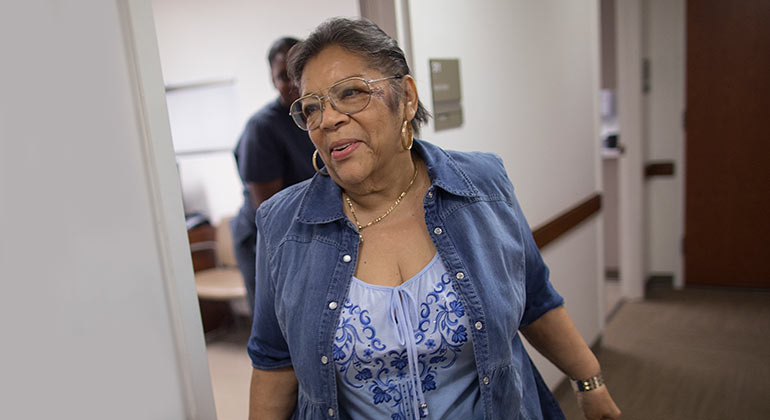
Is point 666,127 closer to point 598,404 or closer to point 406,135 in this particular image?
point 598,404

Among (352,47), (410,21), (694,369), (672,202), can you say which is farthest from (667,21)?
(352,47)

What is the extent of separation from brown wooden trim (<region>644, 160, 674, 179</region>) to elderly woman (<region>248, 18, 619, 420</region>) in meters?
3.20

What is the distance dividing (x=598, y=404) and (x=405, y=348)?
63 centimetres

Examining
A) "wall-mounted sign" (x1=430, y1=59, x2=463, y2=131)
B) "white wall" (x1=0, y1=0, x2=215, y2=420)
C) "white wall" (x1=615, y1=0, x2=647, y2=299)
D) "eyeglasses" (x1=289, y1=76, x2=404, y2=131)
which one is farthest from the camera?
"white wall" (x1=615, y1=0, x2=647, y2=299)

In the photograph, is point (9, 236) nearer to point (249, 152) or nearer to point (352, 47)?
point (352, 47)

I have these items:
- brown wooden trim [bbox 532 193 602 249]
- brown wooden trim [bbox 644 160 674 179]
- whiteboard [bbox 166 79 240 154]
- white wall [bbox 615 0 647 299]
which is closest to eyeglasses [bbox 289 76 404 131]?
brown wooden trim [bbox 532 193 602 249]

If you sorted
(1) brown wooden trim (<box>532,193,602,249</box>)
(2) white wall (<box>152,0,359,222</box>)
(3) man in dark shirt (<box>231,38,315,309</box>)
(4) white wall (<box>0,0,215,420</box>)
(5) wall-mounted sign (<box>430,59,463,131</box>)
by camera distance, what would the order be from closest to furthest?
(4) white wall (<box>0,0,215,420</box>), (5) wall-mounted sign (<box>430,59,463,131</box>), (3) man in dark shirt (<box>231,38,315,309</box>), (1) brown wooden trim (<box>532,193,602,249</box>), (2) white wall (<box>152,0,359,222</box>)

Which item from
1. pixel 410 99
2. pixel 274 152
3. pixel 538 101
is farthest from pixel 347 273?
pixel 538 101

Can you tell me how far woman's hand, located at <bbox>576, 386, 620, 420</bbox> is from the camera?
1.38m

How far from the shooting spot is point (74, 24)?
93 cm

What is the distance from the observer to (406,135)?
1.19 m

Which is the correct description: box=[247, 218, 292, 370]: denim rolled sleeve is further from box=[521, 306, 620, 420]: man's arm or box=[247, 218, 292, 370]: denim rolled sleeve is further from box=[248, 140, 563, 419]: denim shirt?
box=[521, 306, 620, 420]: man's arm

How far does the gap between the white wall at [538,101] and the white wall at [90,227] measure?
3.05ft

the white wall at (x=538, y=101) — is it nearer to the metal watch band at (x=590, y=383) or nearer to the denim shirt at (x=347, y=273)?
the denim shirt at (x=347, y=273)
